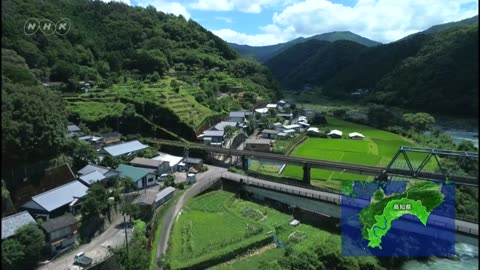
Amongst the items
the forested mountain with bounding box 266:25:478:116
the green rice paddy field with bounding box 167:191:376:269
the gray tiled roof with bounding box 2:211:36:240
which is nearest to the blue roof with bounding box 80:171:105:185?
the gray tiled roof with bounding box 2:211:36:240

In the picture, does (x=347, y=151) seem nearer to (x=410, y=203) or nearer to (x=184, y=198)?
(x=184, y=198)

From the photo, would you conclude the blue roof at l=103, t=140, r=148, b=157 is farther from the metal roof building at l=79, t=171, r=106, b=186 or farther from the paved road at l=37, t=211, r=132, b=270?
the paved road at l=37, t=211, r=132, b=270

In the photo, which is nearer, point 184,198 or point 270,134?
point 184,198

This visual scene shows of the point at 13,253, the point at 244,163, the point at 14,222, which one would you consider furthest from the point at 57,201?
the point at 244,163

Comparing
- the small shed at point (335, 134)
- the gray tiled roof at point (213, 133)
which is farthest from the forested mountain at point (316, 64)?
the gray tiled roof at point (213, 133)

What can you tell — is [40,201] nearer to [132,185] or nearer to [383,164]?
[132,185]

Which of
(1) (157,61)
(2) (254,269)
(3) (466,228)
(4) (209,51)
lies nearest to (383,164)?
(3) (466,228)

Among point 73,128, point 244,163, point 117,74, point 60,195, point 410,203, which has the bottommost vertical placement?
point 244,163

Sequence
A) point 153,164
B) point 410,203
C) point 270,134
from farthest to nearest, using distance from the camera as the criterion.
→ point 270,134 < point 153,164 < point 410,203
